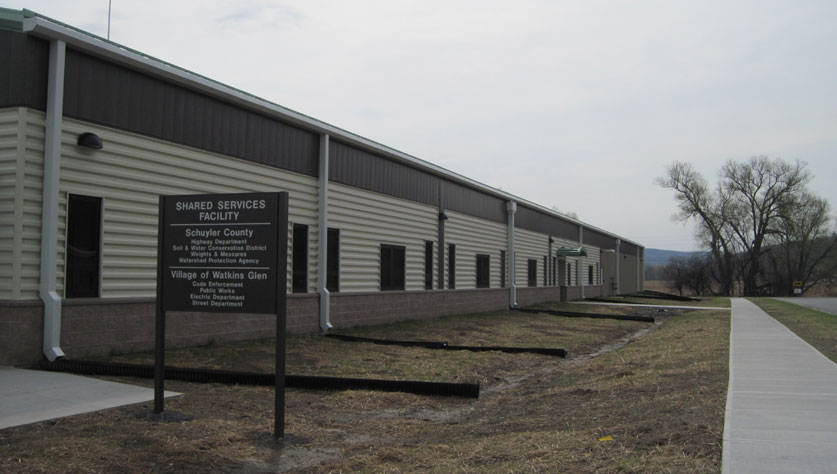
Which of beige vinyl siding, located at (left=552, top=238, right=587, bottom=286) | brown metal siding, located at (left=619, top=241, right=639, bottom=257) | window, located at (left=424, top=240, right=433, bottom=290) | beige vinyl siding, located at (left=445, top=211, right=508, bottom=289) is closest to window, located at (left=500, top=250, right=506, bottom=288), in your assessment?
beige vinyl siding, located at (left=445, top=211, right=508, bottom=289)

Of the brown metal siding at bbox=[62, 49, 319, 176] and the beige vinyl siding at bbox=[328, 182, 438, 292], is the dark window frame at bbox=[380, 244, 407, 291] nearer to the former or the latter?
the beige vinyl siding at bbox=[328, 182, 438, 292]

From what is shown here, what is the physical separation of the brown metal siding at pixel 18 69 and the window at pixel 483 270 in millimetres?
19981

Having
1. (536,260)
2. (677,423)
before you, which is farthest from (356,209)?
(536,260)

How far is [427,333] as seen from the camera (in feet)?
61.1

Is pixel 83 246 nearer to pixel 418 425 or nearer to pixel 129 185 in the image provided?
pixel 129 185

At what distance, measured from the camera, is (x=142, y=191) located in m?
12.3

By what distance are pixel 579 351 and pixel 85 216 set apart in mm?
11020

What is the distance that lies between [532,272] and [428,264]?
13293mm

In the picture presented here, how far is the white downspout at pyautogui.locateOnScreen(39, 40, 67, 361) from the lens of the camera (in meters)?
10.3

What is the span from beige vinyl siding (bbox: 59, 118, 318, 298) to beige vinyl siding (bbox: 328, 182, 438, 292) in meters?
4.91

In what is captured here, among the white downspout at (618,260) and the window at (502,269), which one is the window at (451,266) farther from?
the white downspout at (618,260)

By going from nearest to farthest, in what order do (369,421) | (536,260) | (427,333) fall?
(369,421) → (427,333) → (536,260)

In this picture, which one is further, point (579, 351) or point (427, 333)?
point (427, 333)

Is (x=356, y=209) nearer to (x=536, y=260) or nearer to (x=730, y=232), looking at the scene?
(x=536, y=260)
